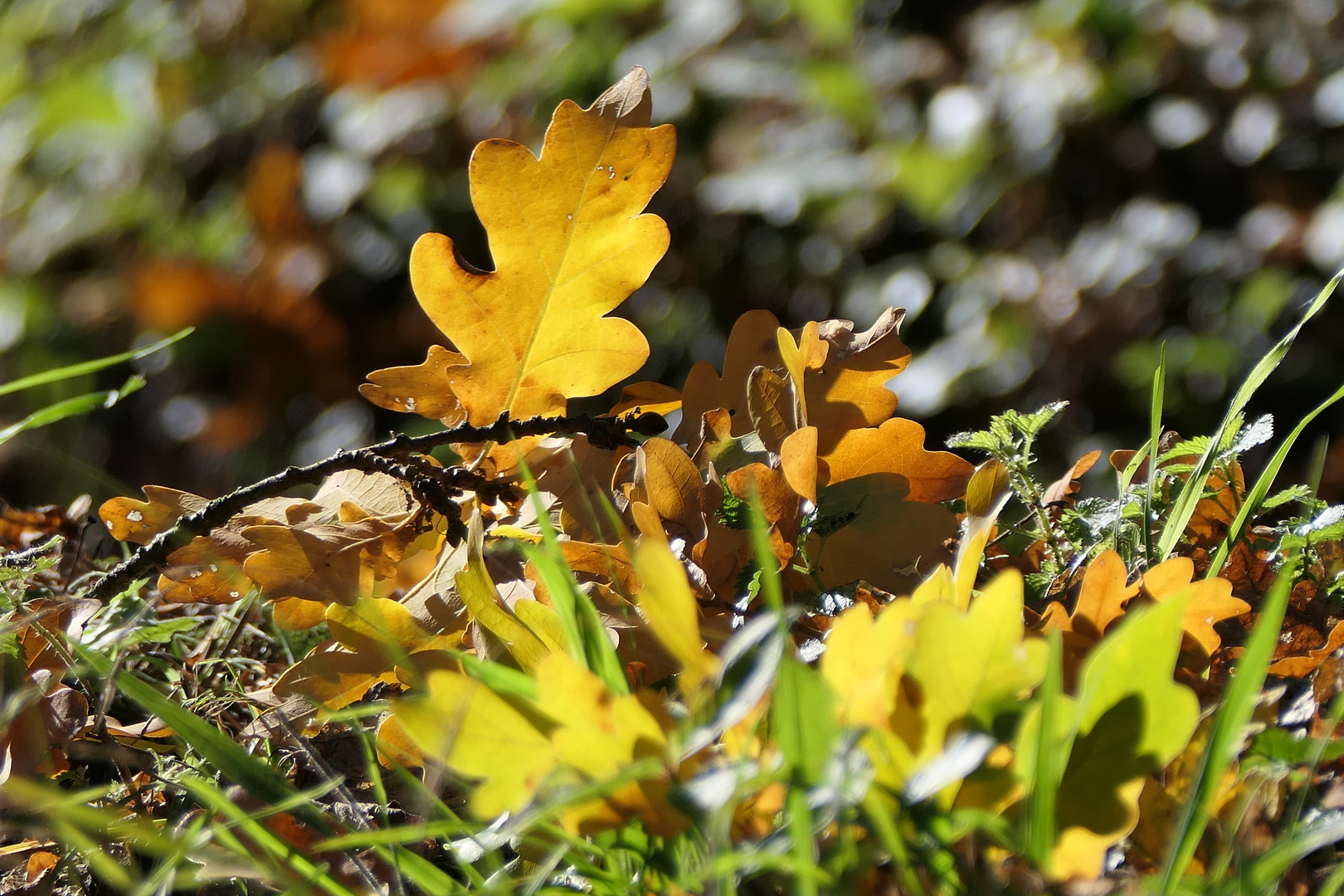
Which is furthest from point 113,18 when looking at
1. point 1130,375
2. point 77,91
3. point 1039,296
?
point 1130,375

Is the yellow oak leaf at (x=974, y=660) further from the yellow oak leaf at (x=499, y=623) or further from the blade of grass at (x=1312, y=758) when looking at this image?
the yellow oak leaf at (x=499, y=623)

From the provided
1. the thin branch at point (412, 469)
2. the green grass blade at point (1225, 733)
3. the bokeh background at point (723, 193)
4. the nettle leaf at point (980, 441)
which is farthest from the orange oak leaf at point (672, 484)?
the bokeh background at point (723, 193)

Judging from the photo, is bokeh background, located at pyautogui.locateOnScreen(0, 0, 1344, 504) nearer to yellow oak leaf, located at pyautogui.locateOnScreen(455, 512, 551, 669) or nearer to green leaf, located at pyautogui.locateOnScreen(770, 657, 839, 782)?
yellow oak leaf, located at pyautogui.locateOnScreen(455, 512, 551, 669)

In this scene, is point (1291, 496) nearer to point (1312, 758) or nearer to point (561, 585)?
point (1312, 758)

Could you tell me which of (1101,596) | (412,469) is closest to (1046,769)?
(1101,596)

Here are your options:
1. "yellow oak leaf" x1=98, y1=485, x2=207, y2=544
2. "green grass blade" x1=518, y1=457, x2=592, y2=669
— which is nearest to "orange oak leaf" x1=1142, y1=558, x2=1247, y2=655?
"green grass blade" x1=518, y1=457, x2=592, y2=669

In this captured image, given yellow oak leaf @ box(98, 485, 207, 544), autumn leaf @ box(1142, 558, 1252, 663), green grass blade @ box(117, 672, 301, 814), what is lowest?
yellow oak leaf @ box(98, 485, 207, 544)
